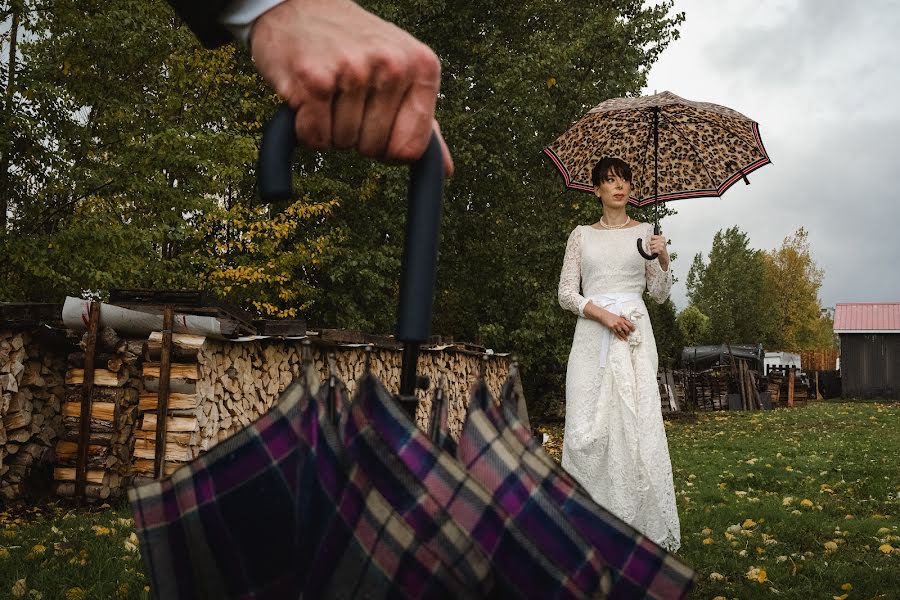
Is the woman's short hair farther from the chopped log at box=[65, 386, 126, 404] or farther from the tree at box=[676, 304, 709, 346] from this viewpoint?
the tree at box=[676, 304, 709, 346]

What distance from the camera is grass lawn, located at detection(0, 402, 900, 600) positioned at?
4.41m

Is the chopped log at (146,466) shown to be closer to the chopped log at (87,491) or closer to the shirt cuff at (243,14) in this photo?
the chopped log at (87,491)

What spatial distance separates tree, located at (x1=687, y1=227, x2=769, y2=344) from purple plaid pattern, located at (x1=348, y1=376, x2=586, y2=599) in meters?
63.0

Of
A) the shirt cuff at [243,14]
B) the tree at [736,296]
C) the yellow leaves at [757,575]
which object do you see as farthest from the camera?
the tree at [736,296]

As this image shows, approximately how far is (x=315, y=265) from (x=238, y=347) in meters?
8.52

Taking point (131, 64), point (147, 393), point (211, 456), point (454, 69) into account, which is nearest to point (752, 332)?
point (454, 69)

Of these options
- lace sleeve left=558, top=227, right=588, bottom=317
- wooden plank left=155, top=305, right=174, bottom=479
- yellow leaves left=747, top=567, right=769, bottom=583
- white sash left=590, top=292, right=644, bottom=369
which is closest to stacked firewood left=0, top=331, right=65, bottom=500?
wooden plank left=155, top=305, right=174, bottom=479

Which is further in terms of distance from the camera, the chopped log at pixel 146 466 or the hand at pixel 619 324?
the chopped log at pixel 146 466

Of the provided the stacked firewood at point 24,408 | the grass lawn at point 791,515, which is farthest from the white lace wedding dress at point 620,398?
the stacked firewood at point 24,408

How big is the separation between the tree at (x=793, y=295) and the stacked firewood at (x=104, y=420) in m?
58.9

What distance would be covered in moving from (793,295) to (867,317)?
21.4 meters

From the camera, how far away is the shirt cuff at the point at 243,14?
865 millimetres

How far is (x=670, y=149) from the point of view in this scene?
6.08 metres

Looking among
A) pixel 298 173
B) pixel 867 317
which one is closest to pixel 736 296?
pixel 867 317
